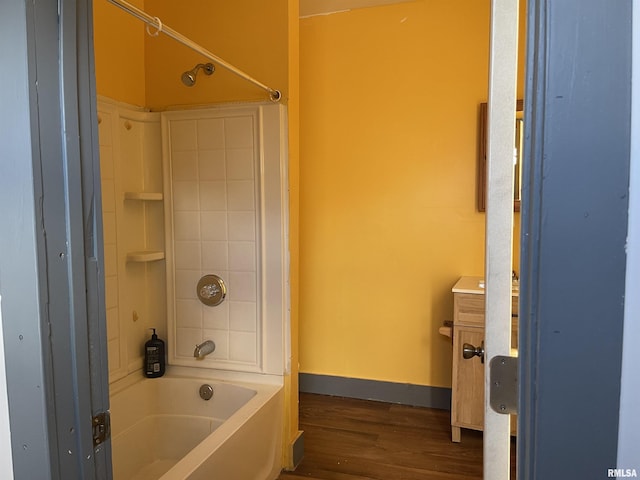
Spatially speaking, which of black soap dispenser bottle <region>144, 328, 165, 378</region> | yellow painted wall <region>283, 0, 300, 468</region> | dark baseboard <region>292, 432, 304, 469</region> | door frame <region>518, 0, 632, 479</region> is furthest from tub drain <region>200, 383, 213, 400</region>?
door frame <region>518, 0, 632, 479</region>

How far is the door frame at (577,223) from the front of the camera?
1.82 ft

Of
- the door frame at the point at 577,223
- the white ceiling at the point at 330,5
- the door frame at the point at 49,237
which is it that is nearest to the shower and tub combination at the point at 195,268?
the white ceiling at the point at 330,5

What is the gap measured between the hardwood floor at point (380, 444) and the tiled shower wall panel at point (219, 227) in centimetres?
67

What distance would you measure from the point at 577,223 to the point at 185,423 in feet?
7.41

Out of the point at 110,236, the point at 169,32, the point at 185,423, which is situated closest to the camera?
the point at 169,32

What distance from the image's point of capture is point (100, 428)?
92cm

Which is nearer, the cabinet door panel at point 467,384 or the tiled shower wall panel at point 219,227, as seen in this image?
the tiled shower wall panel at point 219,227

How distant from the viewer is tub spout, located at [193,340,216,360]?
2374mm

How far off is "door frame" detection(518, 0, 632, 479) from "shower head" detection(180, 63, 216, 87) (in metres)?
1.91

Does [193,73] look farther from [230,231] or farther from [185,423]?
[185,423]

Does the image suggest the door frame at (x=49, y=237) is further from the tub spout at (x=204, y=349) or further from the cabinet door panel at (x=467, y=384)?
the cabinet door panel at (x=467, y=384)

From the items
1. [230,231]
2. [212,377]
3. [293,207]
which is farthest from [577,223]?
[212,377]

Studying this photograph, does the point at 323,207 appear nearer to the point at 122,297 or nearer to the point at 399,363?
the point at 399,363

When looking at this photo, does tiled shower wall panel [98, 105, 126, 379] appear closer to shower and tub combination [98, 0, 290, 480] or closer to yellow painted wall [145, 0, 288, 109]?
shower and tub combination [98, 0, 290, 480]
